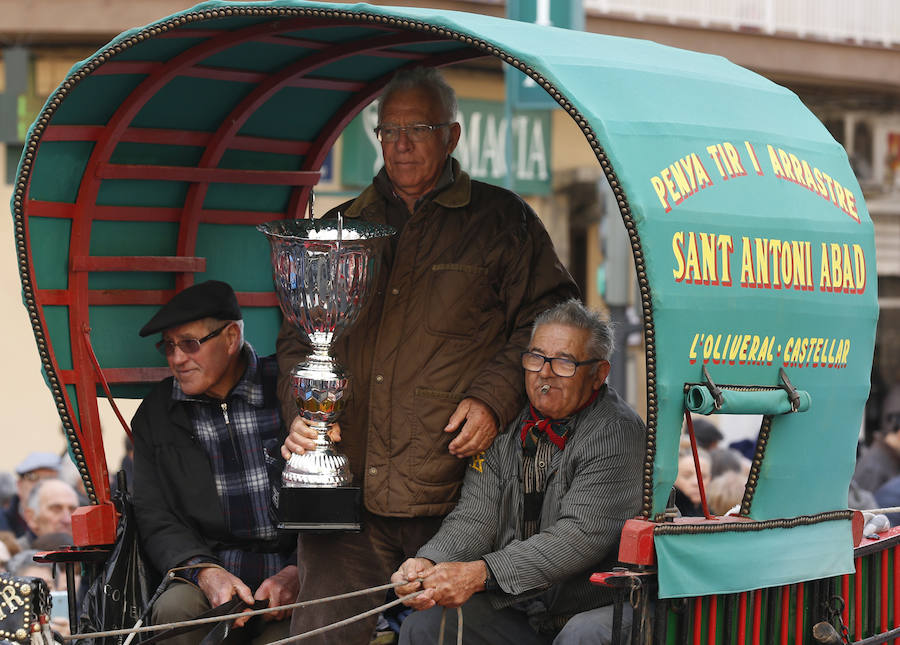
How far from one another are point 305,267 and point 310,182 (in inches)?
54.2

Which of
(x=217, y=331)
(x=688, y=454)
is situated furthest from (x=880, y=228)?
(x=217, y=331)

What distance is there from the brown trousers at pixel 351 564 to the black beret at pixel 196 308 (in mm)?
860

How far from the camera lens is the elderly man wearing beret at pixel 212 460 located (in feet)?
14.4

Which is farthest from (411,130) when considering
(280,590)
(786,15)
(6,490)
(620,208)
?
(786,15)

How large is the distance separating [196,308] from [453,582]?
1402mm

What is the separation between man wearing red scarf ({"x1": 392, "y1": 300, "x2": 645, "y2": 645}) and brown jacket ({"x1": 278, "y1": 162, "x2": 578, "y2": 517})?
0.13 meters

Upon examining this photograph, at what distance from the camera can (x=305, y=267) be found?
409cm

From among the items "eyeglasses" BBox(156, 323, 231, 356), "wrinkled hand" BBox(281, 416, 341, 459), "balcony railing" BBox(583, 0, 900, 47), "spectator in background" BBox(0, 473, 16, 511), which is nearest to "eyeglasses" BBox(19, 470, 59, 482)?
"spectator in background" BBox(0, 473, 16, 511)

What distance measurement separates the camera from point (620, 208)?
3.45 meters

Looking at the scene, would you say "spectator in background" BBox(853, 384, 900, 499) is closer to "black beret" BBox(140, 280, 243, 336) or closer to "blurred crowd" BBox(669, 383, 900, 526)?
"blurred crowd" BBox(669, 383, 900, 526)

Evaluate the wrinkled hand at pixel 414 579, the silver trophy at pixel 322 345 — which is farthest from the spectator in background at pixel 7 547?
the wrinkled hand at pixel 414 579

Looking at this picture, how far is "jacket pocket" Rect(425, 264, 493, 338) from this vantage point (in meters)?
4.17

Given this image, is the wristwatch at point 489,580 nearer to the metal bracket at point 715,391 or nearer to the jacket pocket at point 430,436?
the jacket pocket at point 430,436

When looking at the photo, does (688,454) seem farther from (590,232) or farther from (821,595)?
(590,232)
